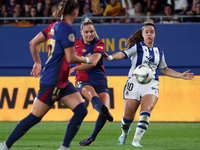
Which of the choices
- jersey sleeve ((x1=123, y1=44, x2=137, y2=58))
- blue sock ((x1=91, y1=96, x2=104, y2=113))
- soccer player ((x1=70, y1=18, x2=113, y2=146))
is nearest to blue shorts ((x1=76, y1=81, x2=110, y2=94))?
soccer player ((x1=70, y1=18, x2=113, y2=146))

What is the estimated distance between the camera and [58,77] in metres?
4.40

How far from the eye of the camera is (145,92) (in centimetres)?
596

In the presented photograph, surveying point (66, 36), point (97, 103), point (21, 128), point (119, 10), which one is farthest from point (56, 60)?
point (119, 10)

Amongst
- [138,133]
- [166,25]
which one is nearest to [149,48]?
[138,133]

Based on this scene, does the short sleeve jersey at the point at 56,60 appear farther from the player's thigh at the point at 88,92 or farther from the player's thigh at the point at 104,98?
the player's thigh at the point at 104,98

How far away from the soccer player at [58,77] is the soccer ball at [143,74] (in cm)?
152

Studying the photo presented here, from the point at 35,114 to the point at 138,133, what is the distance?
6.64 ft

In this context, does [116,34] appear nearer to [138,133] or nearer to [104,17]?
[104,17]

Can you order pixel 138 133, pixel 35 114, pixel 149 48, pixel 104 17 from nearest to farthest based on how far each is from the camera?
1. pixel 35 114
2. pixel 138 133
3. pixel 149 48
4. pixel 104 17

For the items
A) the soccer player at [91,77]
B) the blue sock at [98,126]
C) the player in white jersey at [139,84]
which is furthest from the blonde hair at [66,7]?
the blue sock at [98,126]

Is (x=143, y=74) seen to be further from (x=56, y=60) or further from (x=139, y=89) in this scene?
(x=56, y=60)

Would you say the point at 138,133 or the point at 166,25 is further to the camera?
the point at 166,25

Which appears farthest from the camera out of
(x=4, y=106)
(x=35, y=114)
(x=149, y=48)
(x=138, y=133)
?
(x=4, y=106)

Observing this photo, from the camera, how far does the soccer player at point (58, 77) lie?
4.27m
